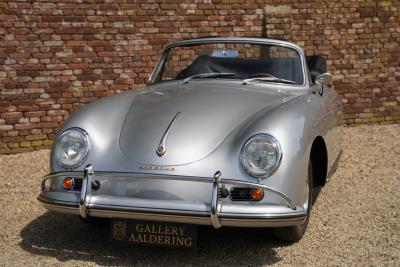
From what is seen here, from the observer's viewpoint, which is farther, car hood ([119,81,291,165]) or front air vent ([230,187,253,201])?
car hood ([119,81,291,165])

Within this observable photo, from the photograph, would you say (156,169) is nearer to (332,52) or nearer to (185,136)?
(185,136)

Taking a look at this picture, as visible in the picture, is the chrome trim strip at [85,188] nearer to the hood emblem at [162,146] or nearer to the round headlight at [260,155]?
the hood emblem at [162,146]

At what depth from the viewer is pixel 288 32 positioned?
8367 mm

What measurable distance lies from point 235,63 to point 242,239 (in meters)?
1.56

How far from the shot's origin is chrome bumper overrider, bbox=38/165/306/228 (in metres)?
3.37

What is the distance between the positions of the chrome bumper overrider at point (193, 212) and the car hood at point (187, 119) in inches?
7.8

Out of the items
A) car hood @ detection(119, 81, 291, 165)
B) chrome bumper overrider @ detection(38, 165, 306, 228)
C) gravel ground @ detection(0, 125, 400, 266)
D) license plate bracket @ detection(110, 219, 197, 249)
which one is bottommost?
gravel ground @ detection(0, 125, 400, 266)

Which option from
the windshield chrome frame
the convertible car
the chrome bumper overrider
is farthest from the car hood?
the windshield chrome frame

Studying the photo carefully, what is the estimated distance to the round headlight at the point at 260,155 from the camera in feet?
11.4

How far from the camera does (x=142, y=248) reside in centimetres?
399

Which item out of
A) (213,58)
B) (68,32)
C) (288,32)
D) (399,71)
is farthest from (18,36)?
(399,71)

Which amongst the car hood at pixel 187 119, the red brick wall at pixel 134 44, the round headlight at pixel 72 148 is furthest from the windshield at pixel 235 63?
the red brick wall at pixel 134 44

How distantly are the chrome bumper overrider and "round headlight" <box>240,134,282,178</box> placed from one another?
98mm

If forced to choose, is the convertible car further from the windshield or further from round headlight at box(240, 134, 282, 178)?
the windshield
